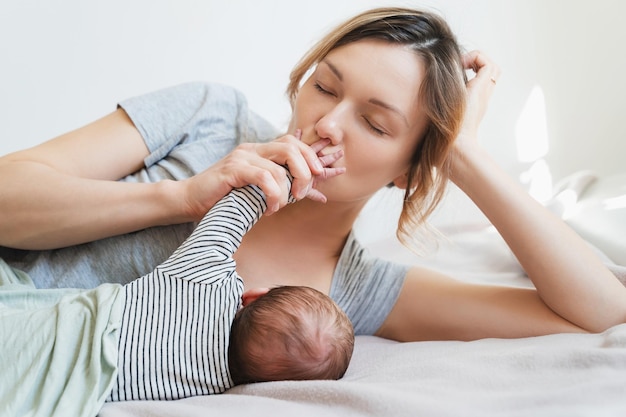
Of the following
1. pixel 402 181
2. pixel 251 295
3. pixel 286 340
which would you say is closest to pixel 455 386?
pixel 286 340

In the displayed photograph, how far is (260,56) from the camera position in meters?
2.31

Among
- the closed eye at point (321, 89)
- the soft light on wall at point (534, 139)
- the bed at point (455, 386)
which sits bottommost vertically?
the soft light on wall at point (534, 139)

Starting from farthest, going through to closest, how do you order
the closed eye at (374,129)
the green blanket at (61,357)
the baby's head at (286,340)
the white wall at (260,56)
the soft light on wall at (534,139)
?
the soft light on wall at (534,139) → the white wall at (260,56) → the closed eye at (374,129) → the baby's head at (286,340) → the green blanket at (61,357)

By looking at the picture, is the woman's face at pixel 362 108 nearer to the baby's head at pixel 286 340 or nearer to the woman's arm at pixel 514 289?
the woman's arm at pixel 514 289

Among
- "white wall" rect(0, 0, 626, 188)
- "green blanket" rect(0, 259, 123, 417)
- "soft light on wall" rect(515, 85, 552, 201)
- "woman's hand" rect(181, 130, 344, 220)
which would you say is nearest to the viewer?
"green blanket" rect(0, 259, 123, 417)

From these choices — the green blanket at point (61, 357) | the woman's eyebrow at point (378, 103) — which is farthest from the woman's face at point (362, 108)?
the green blanket at point (61, 357)

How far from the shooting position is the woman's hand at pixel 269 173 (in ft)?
3.62

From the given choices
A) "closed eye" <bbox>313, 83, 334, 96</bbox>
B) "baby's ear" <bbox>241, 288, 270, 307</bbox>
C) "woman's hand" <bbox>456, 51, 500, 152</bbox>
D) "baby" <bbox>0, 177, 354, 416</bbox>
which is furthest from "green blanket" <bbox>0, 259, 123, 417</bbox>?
"woman's hand" <bbox>456, 51, 500, 152</bbox>

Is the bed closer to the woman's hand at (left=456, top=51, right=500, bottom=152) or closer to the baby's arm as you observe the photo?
the baby's arm

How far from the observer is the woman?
1.19m

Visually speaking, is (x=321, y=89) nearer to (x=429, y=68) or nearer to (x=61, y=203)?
(x=429, y=68)

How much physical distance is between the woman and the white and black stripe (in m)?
0.14

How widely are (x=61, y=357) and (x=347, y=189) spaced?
0.58 meters

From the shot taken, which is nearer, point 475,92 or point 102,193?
point 102,193
